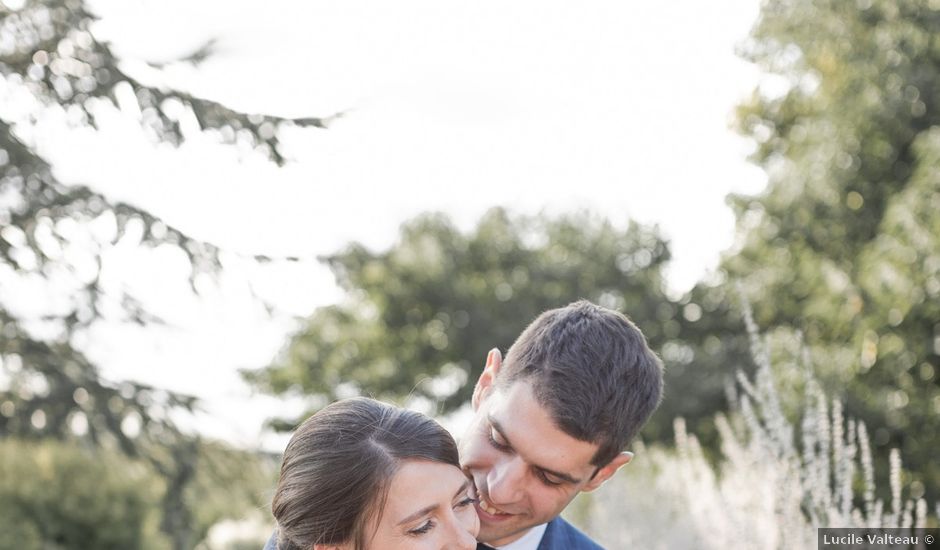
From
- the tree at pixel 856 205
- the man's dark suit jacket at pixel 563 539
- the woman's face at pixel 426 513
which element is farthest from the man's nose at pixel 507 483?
the tree at pixel 856 205

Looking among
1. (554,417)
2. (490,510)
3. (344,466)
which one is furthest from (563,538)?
(344,466)

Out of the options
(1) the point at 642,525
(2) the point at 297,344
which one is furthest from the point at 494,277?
(1) the point at 642,525

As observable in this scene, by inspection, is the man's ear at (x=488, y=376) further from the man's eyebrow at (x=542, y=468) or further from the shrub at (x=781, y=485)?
the shrub at (x=781, y=485)

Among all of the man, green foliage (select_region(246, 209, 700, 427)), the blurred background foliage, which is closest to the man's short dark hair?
the man

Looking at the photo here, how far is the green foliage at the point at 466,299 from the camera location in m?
24.5

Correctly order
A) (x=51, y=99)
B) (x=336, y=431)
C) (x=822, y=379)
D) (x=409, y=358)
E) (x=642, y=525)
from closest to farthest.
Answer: (x=336, y=431) < (x=642, y=525) < (x=51, y=99) < (x=822, y=379) < (x=409, y=358)

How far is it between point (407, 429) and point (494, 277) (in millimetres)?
23096

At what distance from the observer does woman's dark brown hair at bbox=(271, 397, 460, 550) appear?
2689 mm

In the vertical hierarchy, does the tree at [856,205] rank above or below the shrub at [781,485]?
below

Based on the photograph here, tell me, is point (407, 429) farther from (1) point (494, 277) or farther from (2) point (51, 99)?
(1) point (494, 277)

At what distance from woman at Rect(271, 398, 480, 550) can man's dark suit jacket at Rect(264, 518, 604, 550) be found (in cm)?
49

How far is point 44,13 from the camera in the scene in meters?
8.82

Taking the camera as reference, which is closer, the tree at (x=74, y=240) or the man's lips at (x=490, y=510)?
the man's lips at (x=490, y=510)

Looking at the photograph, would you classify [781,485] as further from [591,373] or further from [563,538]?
[591,373]
